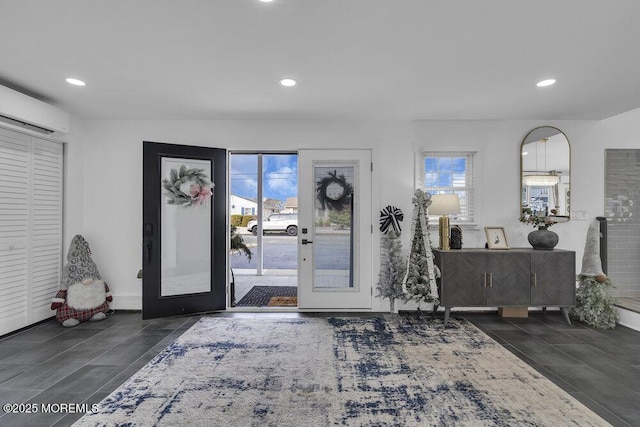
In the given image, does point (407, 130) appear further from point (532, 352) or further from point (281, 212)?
point (281, 212)

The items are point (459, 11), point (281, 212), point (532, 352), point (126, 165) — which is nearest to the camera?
point (459, 11)

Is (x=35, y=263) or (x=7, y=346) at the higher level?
(x=35, y=263)

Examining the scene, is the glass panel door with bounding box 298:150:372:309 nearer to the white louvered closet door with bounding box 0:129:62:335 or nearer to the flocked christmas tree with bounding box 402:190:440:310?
the flocked christmas tree with bounding box 402:190:440:310

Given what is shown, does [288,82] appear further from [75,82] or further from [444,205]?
[444,205]

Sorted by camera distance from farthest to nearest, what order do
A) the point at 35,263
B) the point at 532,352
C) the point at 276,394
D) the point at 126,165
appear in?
the point at 126,165, the point at 35,263, the point at 532,352, the point at 276,394

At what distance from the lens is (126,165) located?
14.9 ft

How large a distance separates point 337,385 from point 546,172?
13.0ft

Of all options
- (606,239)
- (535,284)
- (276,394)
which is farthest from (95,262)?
(606,239)

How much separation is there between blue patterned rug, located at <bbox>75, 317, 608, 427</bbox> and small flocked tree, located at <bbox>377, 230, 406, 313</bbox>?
27.3 inches

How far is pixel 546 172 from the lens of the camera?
176 inches

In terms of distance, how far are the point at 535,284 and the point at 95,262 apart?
5.60 m

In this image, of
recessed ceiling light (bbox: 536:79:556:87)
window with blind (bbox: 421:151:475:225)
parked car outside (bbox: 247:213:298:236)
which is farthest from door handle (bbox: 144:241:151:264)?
recessed ceiling light (bbox: 536:79:556:87)

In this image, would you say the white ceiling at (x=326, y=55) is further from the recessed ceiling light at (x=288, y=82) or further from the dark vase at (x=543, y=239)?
the dark vase at (x=543, y=239)

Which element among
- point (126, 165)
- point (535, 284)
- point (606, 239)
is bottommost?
point (535, 284)
